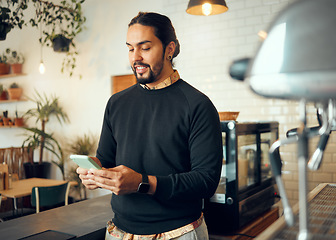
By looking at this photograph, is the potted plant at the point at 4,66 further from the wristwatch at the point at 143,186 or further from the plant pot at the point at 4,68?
the wristwatch at the point at 143,186

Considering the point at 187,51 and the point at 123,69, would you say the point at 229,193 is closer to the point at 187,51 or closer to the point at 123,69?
the point at 187,51

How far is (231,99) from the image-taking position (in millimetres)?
3656

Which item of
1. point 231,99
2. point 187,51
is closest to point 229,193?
point 231,99

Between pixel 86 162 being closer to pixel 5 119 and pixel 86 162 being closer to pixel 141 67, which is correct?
pixel 141 67

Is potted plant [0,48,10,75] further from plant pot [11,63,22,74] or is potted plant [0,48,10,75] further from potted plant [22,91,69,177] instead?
potted plant [22,91,69,177]

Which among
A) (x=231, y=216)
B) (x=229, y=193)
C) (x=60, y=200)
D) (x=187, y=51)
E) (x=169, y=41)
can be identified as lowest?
(x=60, y=200)

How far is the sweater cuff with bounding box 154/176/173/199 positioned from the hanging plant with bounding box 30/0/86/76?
12.7ft

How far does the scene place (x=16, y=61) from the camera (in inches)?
240

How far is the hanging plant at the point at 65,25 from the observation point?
481 cm

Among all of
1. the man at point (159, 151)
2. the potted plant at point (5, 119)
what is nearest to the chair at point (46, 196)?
the man at point (159, 151)

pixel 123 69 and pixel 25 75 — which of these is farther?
pixel 25 75

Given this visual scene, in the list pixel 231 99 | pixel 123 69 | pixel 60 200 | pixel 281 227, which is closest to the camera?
pixel 281 227

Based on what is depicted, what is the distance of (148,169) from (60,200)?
2267 millimetres

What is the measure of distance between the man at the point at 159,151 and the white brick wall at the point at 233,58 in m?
2.10
